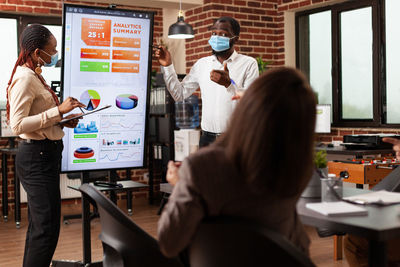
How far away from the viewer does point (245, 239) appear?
1150mm

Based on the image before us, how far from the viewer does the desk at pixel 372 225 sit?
4.76 feet

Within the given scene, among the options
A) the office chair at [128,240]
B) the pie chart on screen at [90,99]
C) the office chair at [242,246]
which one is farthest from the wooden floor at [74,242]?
the office chair at [242,246]

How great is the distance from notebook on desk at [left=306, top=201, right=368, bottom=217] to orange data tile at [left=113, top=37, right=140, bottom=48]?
1.83 metres

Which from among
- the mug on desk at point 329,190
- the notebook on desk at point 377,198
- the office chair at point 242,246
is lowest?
the office chair at point 242,246

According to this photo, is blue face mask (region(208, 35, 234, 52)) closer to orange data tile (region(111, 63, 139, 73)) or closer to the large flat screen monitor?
the large flat screen monitor

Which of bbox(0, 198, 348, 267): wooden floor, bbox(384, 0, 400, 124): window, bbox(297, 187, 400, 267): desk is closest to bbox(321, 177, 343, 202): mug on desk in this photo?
bbox(297, 187, 400, 267): desk

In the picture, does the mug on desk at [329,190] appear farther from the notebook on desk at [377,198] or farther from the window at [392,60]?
the window at [392,60]

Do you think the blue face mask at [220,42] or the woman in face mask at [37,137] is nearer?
the woman in face mask at [37,137]

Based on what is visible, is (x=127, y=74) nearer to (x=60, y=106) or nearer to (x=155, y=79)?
(x=60, y=106)

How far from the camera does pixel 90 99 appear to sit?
126 inches

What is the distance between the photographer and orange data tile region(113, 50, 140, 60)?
3.26 m

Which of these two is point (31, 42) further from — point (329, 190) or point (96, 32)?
point (329, 190)

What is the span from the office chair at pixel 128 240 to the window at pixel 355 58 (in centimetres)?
448

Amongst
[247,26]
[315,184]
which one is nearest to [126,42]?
[315,184]
